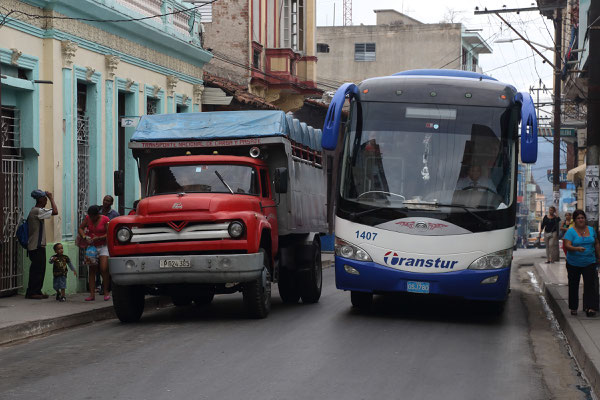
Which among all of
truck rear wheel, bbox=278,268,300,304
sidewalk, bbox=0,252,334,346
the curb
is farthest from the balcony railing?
the curb

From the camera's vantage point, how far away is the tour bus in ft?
43.0

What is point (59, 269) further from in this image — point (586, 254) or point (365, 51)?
point (365, 51)

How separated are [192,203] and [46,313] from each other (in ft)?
8.98

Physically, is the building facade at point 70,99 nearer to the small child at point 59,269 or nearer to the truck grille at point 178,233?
the small child at point 59,269

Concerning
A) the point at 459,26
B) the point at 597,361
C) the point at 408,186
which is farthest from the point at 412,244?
the point at 459,26

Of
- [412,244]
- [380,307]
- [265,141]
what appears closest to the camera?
[412,244]

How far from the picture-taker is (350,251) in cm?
1360

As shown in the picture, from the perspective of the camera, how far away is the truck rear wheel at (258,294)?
13156mm

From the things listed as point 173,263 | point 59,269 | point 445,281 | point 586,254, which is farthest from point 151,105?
point 586,254

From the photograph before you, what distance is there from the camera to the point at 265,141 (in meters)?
14.6

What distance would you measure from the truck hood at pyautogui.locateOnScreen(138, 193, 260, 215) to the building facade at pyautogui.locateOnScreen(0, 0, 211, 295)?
2861 millimetres

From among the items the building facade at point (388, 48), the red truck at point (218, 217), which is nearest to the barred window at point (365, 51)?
the building facade at point (388, 48)

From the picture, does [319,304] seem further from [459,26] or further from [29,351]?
[459,26]

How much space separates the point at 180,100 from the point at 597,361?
54.7 ft
